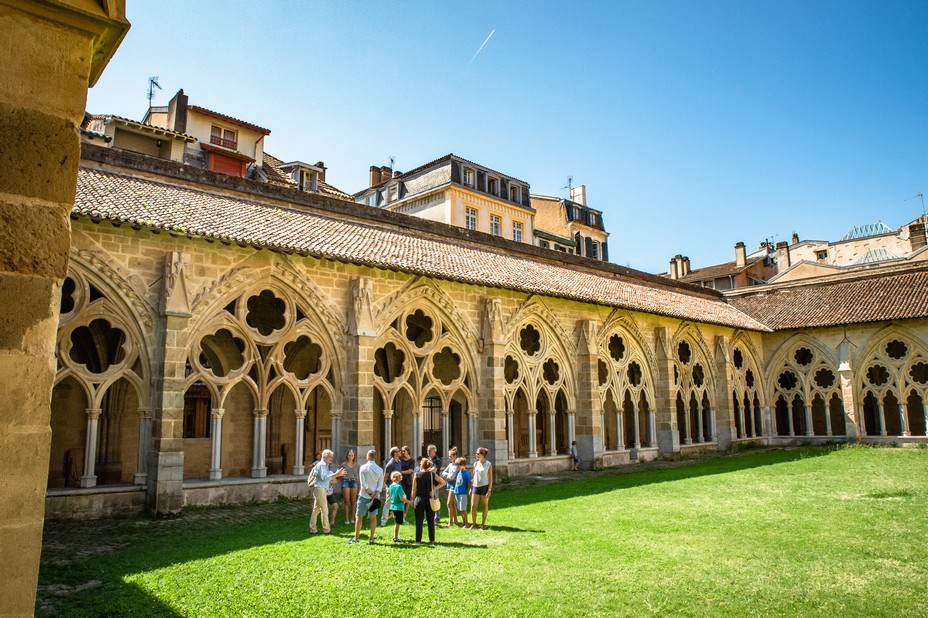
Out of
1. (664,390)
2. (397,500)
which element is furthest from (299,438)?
(664,390)

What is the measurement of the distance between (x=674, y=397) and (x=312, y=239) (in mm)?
14118

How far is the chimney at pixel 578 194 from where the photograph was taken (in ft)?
160

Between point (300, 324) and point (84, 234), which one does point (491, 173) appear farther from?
point (84, 234)

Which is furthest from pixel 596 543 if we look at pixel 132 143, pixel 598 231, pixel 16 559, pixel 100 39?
pixel 598 231

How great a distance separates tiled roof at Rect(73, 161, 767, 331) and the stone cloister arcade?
2.11 feet

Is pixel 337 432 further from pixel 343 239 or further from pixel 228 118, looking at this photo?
pixel 228 118

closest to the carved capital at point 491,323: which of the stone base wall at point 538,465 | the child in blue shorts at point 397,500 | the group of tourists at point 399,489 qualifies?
the stone base wall at point 538,465

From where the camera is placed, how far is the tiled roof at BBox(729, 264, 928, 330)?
2333 centimetres

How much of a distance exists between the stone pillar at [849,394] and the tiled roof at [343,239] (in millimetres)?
4016

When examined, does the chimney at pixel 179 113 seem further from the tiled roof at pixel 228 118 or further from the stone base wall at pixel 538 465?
the stone base wall at pixel 538 465

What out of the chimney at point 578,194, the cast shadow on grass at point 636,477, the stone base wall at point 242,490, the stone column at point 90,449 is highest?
the chimney at point 578,194

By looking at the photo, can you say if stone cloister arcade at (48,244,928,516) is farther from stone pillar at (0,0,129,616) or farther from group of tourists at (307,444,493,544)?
stone pillar at (0,0,129,616)

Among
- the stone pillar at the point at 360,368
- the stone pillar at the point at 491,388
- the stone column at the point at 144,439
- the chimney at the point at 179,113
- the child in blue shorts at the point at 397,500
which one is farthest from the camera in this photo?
the chimney at the point at 179,113

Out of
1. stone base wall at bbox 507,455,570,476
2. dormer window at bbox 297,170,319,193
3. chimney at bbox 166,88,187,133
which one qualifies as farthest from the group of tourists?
chimney at bbox 166,88,187,133
